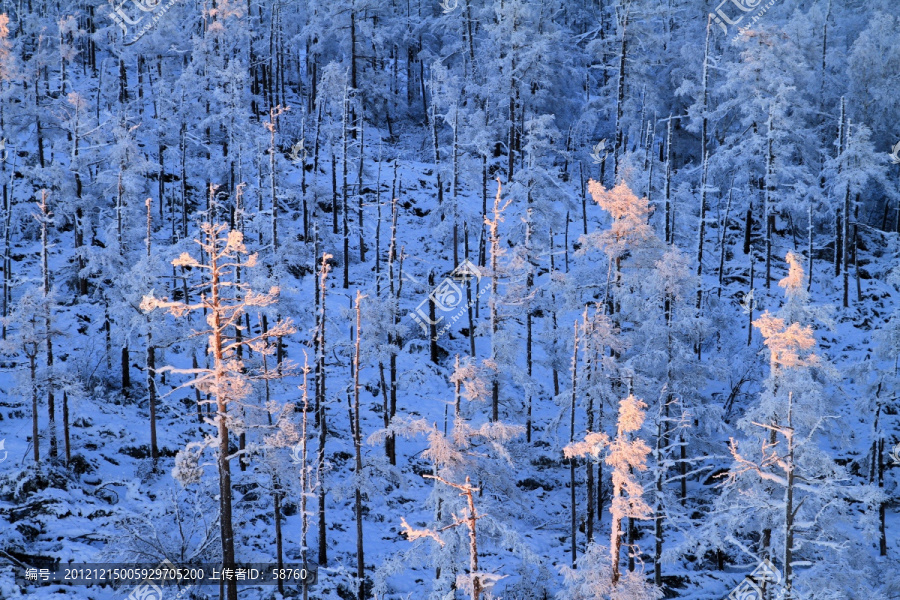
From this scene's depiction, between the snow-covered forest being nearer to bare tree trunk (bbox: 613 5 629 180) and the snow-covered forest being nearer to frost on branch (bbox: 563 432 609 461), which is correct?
bare tree trunk (bbox: 613 5 629 180)

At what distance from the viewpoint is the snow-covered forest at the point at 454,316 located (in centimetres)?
2002

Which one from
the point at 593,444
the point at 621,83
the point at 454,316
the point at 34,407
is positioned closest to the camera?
the point at 593,444

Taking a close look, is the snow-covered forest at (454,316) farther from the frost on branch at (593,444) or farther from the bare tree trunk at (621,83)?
the frost on branch at (593,444)

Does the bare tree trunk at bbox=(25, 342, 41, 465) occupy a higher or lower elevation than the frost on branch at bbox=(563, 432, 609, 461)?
lower

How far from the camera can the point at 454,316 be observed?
39719 millimetres

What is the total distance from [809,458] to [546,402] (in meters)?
16.5

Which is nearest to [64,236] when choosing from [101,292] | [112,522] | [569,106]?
[101,292]

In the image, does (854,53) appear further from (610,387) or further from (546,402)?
(610,387)

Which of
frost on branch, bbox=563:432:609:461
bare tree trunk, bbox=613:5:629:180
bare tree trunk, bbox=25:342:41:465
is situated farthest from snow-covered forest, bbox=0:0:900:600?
frost on branch, bbox=563:432:609:461

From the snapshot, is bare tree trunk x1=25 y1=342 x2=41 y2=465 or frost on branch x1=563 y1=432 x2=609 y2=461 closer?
frost on branch x1=563 y1=432 x2=609 y2=461

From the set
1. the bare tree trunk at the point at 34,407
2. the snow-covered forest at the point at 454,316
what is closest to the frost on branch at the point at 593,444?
the snow-covered forest at the point at 454,316

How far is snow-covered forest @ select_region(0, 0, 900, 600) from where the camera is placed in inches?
788

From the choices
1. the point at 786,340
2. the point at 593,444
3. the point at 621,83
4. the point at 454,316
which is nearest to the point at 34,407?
the point at 593,444

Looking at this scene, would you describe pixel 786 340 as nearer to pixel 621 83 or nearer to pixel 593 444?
pixel 593 444
